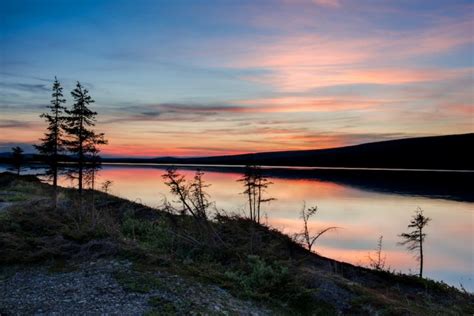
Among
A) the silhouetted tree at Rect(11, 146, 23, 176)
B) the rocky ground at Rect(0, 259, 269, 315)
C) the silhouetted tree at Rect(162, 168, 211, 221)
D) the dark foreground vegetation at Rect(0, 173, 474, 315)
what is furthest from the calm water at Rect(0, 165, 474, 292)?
the silhouetted tree at Rect(11, 146, 23, 176)

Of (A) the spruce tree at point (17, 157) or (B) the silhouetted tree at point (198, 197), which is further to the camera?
(A) the spruce tree at point (17, 157)

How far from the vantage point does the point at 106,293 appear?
8.09m

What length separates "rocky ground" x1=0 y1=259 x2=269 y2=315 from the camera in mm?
7488

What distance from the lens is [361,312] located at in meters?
9.02

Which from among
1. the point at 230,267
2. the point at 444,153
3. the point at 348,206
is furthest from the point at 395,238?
the point at 444,153

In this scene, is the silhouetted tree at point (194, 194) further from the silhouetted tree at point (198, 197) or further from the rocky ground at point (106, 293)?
the rocky ground at point (106, 293)

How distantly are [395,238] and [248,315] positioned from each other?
33.0 m

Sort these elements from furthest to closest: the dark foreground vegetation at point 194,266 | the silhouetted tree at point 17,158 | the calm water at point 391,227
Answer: the silhouetted tree at point 17,158 < the calm water at point 391,227 < the dark foreground vegetation at point 194,266

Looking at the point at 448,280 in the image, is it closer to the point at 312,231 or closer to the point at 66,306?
the point at 312,231

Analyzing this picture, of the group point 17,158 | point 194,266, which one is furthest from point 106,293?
point 17,158

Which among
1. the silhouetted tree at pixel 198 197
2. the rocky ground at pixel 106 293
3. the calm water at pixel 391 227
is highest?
the silhouetted tree at pixel 198 197

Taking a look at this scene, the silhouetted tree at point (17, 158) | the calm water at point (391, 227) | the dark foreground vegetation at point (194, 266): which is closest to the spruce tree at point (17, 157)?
the silhouetted tree at point (17, 158)

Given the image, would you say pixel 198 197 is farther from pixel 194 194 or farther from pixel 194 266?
pixel 194 266

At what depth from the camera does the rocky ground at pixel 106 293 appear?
7488mm
